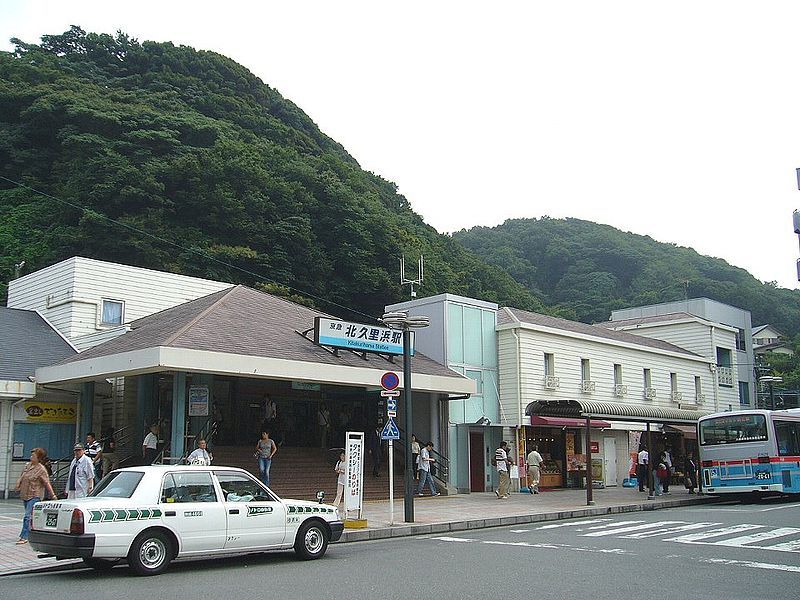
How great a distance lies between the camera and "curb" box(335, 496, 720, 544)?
15789 millimetres

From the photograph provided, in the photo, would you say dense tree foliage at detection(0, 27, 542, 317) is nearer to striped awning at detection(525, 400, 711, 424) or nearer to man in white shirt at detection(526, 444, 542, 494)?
striped awning at detection(525, 400, 711, 424)

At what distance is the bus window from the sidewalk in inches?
121

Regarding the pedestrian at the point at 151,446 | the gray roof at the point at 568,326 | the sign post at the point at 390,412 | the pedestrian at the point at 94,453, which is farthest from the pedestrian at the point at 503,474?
the pedestrian at the point at 94,453

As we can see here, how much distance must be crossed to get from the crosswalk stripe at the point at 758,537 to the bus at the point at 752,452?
25.6 ft

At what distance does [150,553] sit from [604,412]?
16.8 meters

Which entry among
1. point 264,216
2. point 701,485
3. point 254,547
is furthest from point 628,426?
point 264,216

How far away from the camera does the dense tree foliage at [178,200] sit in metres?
48.0

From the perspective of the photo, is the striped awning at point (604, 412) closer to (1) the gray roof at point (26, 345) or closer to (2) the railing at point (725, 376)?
(2) the railing at point (725, 376)

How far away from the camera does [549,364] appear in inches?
1233

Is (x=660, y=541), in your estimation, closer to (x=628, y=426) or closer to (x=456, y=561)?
(x=456, y=561)

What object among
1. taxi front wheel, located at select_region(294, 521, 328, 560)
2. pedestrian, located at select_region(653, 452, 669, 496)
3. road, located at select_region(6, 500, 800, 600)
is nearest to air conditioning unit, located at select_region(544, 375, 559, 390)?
pedestrian, located at select_region(653, 452, 669, 496)

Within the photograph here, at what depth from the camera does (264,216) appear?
5247 centimetres

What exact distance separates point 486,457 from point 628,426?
8.35m

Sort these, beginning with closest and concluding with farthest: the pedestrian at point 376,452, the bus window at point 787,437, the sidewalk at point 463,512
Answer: the sidewalk at point 463,512 → the bus window at point 787,437 → the pedestrian at point 376,452
